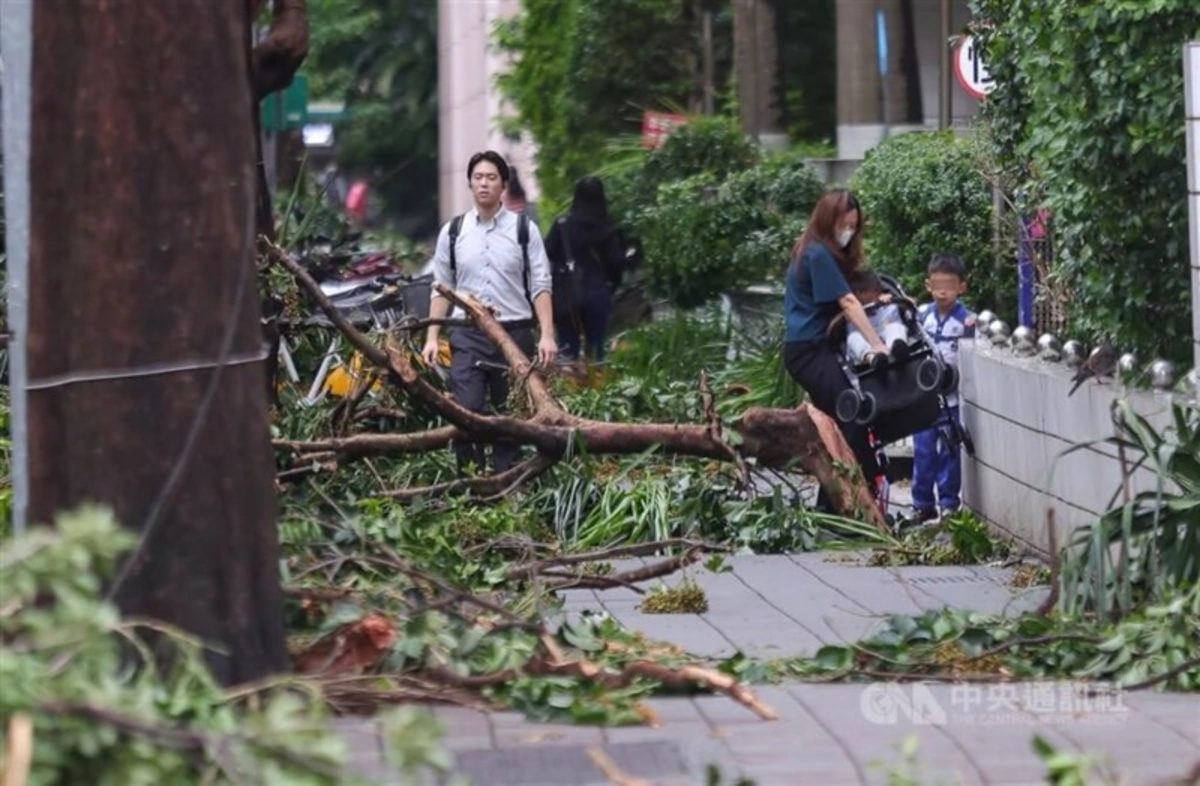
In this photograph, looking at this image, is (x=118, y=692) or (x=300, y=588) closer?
(x=118, y=692)

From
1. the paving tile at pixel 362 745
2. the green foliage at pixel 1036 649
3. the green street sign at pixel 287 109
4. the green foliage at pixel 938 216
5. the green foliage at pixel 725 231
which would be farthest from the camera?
the green street sign at pixel 287 109

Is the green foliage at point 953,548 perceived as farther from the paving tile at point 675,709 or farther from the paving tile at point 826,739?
the paving tile at point 675,709

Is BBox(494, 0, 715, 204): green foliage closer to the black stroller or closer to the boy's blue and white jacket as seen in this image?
the boy's blue and white jacket

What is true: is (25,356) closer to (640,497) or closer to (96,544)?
(96,544)

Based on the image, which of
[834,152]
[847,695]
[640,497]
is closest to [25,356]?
[847,695]

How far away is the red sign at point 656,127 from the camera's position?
23.8 meters

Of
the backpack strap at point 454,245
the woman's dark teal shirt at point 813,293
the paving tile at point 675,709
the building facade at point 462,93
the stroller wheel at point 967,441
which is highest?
the building facade at point 462,93

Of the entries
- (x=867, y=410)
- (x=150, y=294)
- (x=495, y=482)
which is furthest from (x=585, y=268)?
(x=150, y=294)

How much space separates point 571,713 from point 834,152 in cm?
1904

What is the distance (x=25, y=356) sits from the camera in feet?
21.2

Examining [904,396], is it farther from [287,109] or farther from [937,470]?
[287,109]

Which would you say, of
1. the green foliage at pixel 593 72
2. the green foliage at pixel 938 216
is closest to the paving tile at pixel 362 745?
the green foliage at pixel 938 216

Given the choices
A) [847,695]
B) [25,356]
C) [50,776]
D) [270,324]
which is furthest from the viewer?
[270,324]

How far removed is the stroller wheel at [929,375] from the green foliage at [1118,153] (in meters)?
1.48
